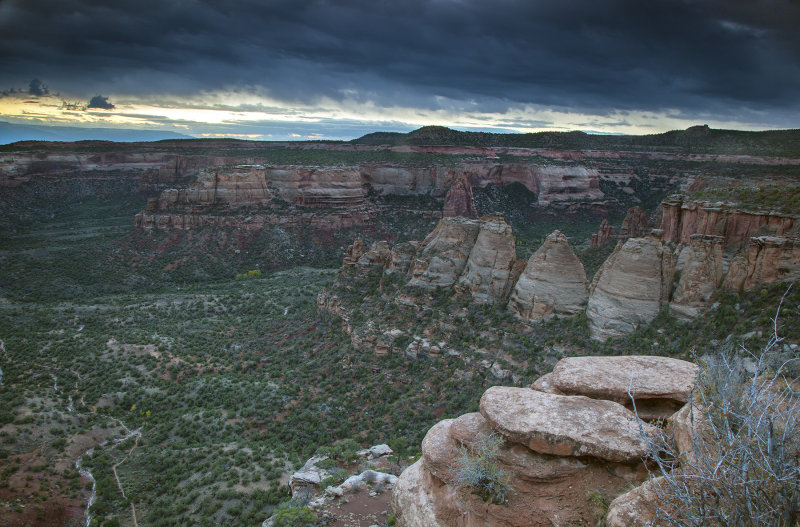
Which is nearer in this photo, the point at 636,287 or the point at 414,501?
the point at 414,501

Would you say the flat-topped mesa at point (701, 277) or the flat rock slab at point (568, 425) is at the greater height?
the flat-topped mesa at point (701, 277)

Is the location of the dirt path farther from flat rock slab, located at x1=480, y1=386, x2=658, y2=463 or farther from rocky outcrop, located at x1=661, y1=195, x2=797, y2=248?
rocky outcrop, located at x1=661, y1=195, x2=797, y2=248

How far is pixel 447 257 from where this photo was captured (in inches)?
1176

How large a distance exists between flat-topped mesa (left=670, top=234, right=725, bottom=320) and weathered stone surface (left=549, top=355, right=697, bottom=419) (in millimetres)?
9253

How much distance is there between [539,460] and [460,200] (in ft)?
245

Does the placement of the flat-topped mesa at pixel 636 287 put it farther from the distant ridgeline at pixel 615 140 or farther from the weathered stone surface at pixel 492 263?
the distant ridgeline at pixel 615 140

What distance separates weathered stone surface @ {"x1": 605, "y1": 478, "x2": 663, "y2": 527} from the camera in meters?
6.75

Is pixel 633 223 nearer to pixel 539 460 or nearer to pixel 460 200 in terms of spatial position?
pixel 460 200

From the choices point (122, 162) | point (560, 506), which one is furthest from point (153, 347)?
point (122, 162)

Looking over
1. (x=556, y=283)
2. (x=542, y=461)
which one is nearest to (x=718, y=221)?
(x=556, y=283)

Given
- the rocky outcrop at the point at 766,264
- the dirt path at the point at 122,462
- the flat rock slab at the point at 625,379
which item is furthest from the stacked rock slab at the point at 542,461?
the dirt path at the point at 122,462

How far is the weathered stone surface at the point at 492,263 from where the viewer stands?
2697 cm

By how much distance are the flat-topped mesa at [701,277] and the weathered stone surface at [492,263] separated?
9.26 m

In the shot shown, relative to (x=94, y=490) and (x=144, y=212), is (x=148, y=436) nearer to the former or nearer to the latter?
(x=94, y=490)
